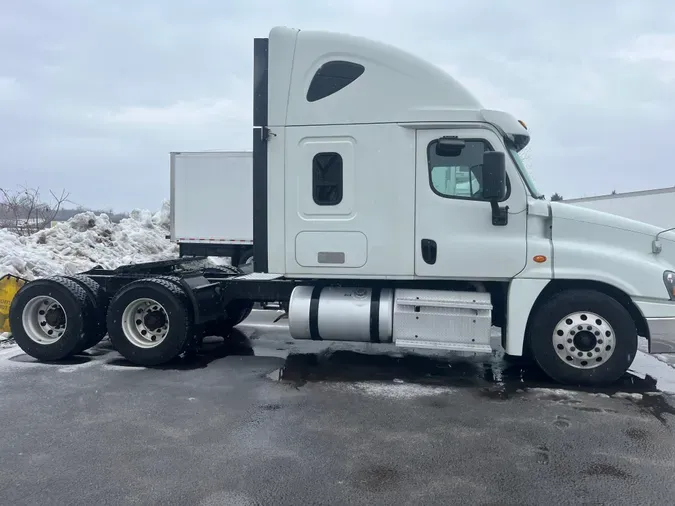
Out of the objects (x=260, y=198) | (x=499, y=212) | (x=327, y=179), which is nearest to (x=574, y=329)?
(x=499, y=212)

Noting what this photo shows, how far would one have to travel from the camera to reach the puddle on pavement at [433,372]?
6211mm

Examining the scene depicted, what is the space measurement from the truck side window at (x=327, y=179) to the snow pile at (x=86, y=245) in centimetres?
753

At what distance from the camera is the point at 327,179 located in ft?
21.9

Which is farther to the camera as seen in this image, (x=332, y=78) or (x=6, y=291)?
(x=6, y=291)

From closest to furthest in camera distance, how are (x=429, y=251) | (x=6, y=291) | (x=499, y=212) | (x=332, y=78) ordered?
(x=499, y=212), (x=429, y=251), (x=332, y=78), (x=6, y=291)

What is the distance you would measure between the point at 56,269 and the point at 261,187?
7.87 m

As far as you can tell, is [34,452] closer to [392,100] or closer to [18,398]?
[18,398]

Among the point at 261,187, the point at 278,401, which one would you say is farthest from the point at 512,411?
the point at 261,187

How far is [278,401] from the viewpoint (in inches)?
223

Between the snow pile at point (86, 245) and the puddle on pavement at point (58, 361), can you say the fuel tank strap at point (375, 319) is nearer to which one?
the puddle on pavement at point (58, 361)

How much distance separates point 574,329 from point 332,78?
4.07 metres

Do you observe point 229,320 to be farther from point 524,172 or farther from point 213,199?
point 213,199

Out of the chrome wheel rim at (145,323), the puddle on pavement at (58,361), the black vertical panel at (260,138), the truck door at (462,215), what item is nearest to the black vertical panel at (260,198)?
the black vertical panel at (260,138)

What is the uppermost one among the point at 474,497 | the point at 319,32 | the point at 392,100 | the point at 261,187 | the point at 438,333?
the point at 319,32
